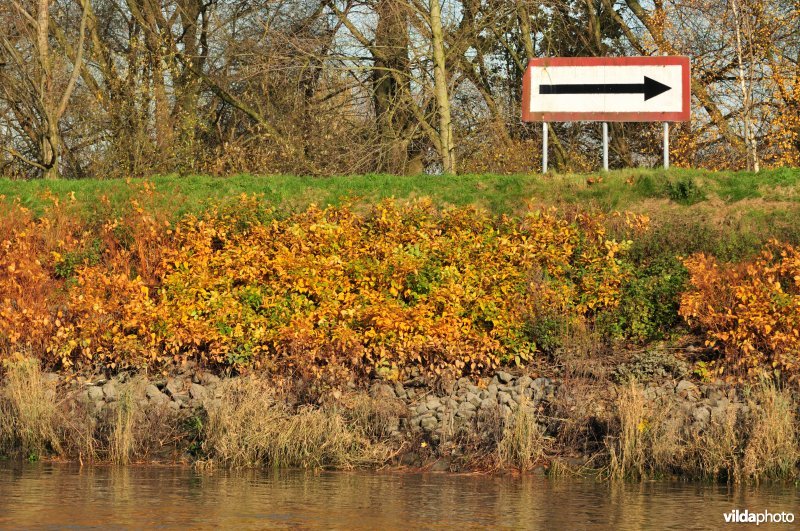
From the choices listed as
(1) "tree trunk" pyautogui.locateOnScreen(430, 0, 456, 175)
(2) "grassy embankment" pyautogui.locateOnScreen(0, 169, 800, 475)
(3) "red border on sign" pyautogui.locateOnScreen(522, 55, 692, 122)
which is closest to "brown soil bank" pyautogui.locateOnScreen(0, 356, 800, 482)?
(2) "grassy embankment" pyautogui.locateOnScreen(0, 169, 800, 475)

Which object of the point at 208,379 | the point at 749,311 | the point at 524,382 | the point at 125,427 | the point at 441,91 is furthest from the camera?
the point at 441,91

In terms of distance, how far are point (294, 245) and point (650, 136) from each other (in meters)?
12.7

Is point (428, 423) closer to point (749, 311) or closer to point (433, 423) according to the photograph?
point (433, 423)

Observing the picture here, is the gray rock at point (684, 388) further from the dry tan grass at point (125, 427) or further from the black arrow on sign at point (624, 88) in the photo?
the black arrow on sign at point (624, 88)

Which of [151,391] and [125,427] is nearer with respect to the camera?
[125,427]

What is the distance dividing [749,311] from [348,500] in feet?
18.9

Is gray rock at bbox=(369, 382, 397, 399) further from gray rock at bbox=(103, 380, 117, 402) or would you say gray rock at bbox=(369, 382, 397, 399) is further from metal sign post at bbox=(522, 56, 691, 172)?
metal sign post at bbox=(522, 56, 691, 172)

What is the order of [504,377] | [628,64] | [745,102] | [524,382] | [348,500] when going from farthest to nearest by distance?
[745,102] < [628,64] < [504,377] < [524,382] < [348,500]

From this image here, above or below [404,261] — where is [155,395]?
below

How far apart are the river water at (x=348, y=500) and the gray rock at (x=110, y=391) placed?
1.33 m

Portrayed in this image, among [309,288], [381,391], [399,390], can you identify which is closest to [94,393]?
[309,288]

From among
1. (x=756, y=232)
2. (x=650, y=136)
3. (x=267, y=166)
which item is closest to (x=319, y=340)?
(x=756, y=232)

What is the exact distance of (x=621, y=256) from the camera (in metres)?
16.2

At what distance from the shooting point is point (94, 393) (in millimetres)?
14305
